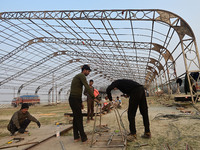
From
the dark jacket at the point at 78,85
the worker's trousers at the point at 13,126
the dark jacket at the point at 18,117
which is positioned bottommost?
the worker's trousers at the point at 13,126

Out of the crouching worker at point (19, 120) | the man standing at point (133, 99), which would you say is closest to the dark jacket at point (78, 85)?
the man standing at point (133, 99)

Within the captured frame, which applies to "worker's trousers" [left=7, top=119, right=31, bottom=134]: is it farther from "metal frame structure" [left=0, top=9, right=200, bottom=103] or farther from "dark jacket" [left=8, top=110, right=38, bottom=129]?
"metal frame structure" [left=0, top=9, right=200, bottom=103]

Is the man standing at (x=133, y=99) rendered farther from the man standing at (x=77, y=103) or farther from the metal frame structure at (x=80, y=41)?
the metal frame structure at (x=80, y=41)

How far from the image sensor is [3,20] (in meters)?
12.0

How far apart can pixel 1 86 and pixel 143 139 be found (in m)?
26.4

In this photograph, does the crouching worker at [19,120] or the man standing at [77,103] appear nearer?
the man standing at [77,103]

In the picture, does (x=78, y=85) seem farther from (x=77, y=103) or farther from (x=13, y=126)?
(x=13, y=126)

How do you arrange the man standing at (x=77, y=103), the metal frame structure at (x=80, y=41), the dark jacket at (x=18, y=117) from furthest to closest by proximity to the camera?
the metal frame structure at (x=80, y=41) < the dark jacket at (x=18, y=117) < the man standing at (x=77, y=103)

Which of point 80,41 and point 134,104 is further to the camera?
point 80,41

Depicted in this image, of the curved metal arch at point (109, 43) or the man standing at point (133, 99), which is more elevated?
the curved metal arch at point (109, 43)

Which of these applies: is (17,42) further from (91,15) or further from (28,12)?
(91,15)

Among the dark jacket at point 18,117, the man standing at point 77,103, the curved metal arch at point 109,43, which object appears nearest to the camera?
the man standing at point 77,103

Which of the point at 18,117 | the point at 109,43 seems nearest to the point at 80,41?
the point at 109,43

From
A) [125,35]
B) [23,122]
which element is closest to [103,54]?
[125,35]
